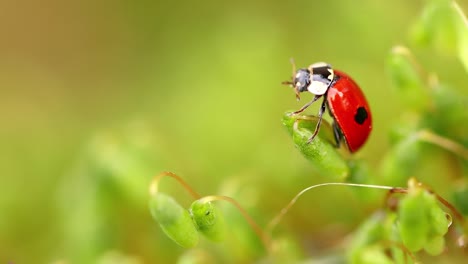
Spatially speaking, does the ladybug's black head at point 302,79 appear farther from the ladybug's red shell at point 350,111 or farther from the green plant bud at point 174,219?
the green plant bud at point 174,219

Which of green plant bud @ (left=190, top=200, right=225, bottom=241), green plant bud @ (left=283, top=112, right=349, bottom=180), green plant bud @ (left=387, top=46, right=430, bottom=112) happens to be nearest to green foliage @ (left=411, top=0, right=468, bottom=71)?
green plant bud @ (left=387, top=46, right=430, bottom=112)

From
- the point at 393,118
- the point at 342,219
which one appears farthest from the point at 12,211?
the point at 393,118

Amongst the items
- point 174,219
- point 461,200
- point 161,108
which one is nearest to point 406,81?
point 461,200

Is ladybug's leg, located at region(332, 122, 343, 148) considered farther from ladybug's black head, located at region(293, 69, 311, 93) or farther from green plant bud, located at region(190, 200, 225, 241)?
green plant bud, located at region(190, 200, 225, 241)

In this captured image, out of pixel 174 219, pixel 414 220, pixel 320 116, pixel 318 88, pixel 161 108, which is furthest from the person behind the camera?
pixel 161 108

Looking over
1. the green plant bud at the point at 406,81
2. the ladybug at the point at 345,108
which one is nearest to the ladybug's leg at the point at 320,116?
the ladybug at the point at 345,108

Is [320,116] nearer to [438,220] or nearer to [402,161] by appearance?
[402,161]
